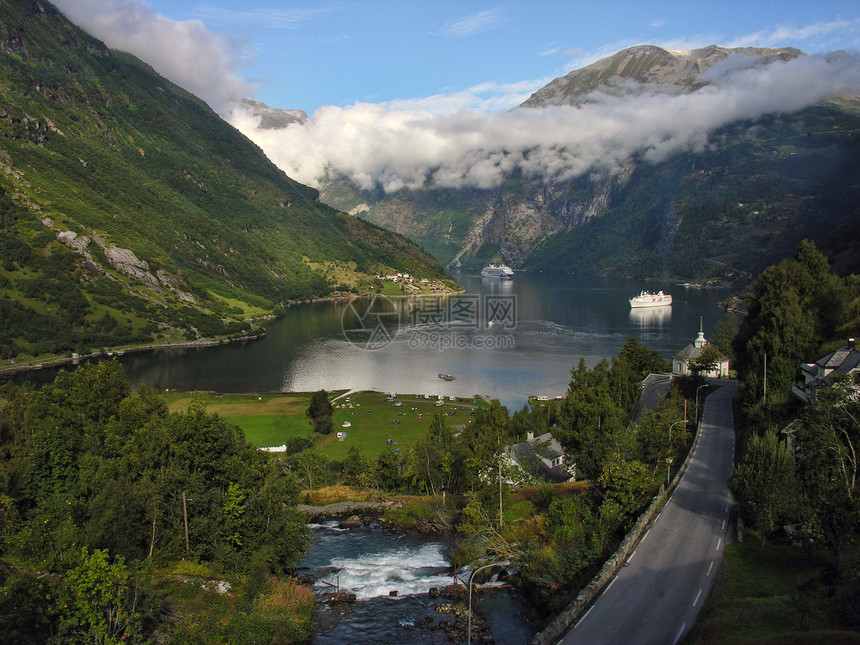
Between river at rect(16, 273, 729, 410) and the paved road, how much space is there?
141 feet

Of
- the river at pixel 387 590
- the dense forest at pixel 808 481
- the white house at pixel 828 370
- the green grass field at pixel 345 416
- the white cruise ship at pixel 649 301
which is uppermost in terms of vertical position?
the white cruise ship at pixel 649 301

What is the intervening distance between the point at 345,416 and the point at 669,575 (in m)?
49.8

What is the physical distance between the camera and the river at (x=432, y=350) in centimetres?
8119

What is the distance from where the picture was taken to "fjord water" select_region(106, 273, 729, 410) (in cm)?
8119

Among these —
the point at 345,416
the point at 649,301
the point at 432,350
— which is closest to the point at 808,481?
the point at 345,416

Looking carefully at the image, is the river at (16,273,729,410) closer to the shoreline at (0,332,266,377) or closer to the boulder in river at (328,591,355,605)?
the shoreline at (0,332,266,377)

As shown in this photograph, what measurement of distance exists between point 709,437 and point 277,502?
23.8m

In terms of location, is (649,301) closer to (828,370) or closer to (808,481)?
(828,370)

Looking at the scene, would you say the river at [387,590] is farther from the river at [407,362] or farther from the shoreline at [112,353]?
the shoreline at [112,353]

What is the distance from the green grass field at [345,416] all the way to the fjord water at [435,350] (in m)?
4.84

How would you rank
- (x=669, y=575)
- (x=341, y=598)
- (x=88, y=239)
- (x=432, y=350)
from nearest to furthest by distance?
(x=669, y=575), (x=341, y=598), (x=432, y=350), (x=88, y=239)

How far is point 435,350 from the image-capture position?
103625 mm

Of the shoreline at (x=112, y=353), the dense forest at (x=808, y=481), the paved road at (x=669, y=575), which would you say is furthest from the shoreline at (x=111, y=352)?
the dense forest at (x=808, y=481)

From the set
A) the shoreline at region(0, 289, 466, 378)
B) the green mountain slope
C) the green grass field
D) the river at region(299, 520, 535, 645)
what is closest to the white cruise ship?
the shoreline at region(0, 289, 466, 378)
